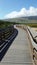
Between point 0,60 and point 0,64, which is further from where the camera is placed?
point 0,60

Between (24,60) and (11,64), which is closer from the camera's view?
(11,64)

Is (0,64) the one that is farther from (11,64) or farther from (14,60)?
(14,60)

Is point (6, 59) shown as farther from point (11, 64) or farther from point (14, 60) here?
point (11, 64)

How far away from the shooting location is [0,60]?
1098 centimetres

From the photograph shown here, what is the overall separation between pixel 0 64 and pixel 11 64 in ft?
1.53

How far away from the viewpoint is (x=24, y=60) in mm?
11141

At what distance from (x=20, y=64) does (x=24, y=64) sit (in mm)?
170

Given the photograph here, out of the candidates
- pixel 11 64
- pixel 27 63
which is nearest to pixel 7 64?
pixel 11 64

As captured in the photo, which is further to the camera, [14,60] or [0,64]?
[14,60]

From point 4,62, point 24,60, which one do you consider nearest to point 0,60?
point 4,62

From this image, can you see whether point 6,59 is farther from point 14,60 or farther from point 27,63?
point 27,63

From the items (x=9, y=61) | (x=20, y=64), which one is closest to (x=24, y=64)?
(x=20, y=64)

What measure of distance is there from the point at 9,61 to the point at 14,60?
1.10 ft

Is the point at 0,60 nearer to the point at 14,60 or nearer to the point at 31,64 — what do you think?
the point at 14,60
